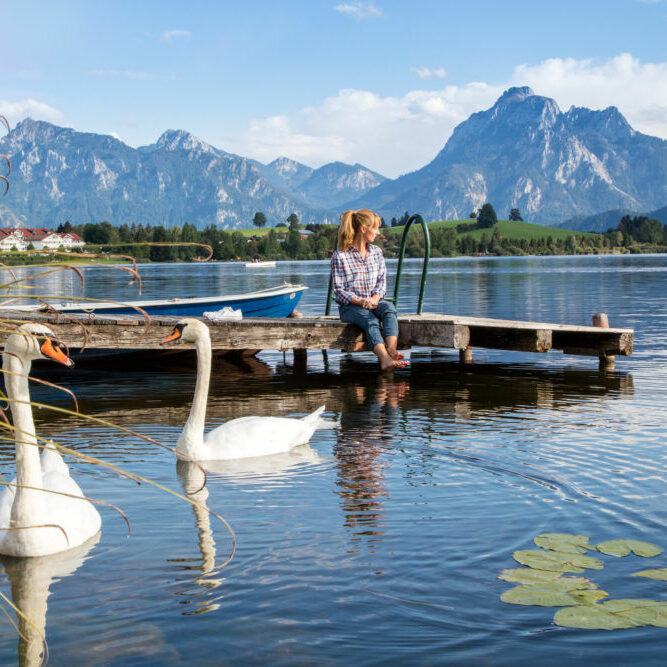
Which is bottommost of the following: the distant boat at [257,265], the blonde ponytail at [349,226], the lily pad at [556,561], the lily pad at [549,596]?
the lily pad at [549,596]

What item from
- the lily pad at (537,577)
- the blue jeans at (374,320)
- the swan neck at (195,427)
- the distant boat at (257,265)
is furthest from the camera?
the distant boat at (257,265)

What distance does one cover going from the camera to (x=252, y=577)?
192 inches

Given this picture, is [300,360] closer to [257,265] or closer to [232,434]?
[232,434]

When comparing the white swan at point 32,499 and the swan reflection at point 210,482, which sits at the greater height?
the white swan at point 32,499

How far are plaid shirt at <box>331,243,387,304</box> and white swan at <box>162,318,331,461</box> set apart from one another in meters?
4.47

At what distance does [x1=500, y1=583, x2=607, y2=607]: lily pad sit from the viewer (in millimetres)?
4348

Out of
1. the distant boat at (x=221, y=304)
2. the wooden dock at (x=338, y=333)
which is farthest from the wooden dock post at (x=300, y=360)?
the distant boat at (x=221, y=304)

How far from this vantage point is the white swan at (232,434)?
767cm

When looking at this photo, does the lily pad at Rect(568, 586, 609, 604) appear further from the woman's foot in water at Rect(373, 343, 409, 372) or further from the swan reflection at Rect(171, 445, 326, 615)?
the woman's foot in water at Rect(373, 343, 409, 372)

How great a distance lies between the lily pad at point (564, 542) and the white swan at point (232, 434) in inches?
133

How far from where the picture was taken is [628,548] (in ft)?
16.9

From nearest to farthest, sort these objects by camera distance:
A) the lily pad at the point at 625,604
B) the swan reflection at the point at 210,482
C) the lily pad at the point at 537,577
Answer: the lily pad at the point at 625,604, the lily pad at the point at 537,577, the swan reflection at the point at 210,482

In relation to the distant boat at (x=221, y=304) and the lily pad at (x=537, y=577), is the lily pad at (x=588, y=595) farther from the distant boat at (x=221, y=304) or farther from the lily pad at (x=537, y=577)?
the distant boat at (x=221, y=304)

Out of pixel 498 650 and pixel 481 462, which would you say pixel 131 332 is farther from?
pixel 498 650
